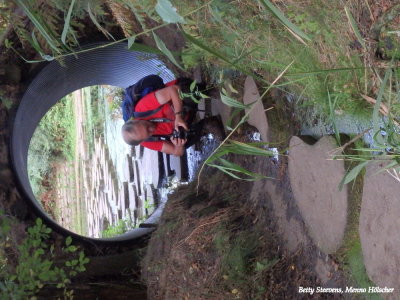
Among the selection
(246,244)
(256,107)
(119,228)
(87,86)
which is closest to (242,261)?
(246,244)

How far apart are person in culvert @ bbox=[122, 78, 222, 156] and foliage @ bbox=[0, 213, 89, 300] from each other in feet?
3.61

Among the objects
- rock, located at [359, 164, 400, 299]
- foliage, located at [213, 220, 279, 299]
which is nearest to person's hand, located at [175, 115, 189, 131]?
foliage, located at [213, 220, 279, 299]

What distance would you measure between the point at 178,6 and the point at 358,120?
1254mm

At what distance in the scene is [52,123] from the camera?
32.8 feet

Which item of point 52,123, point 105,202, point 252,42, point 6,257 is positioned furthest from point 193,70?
point 52,123

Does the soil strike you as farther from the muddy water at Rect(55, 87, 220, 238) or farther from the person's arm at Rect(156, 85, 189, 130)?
the muddy water at Rect(55, 87, 220, 238)

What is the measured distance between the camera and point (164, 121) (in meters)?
3.99

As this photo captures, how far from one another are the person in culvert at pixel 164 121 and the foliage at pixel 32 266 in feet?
3.61

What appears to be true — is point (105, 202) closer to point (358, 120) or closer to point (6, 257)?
point (6, 257)

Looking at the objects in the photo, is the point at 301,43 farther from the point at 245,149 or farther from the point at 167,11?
the point at 167,11

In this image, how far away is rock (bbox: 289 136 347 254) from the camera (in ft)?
8.51

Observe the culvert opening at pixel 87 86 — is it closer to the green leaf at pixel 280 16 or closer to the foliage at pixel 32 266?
the foliage at pixel 32 266

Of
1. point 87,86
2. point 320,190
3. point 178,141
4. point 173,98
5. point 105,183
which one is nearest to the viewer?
point 320,190

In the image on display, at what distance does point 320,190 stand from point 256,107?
0.96m
